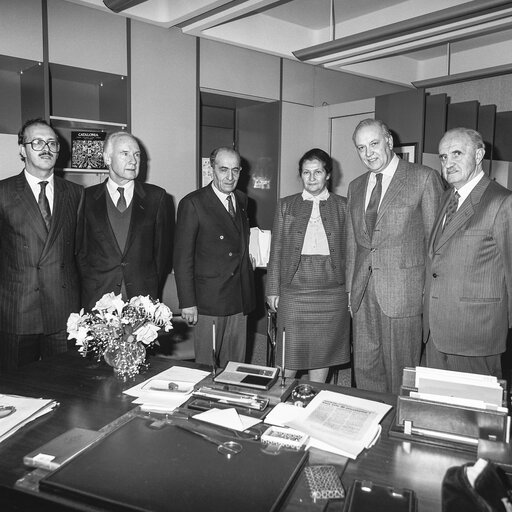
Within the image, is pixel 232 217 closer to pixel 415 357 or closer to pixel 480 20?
pixel 415 357

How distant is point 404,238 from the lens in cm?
284

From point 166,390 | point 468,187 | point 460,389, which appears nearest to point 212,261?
point 166,390

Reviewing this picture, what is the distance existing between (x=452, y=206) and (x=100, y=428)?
2008mm

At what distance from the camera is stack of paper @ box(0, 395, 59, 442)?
1620 millimetres

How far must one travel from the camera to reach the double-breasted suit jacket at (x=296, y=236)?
322 centimetres

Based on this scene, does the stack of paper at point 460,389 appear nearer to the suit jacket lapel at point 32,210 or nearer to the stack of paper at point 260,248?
the suit jacket lapel at point 32,210

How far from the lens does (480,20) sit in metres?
3.81

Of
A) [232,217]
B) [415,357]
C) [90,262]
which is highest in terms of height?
[232,217]

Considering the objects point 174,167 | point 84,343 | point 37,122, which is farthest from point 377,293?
point 174,167

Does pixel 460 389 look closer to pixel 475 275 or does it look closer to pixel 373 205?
pixel 475 275

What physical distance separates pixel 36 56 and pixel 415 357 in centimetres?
364

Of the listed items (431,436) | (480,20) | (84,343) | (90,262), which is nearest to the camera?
(431,436)

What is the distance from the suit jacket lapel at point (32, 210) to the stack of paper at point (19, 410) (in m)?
1.30

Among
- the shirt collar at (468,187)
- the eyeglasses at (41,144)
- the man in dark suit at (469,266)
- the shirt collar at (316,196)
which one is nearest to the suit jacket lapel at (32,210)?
the eyeglasses at (41,144)
